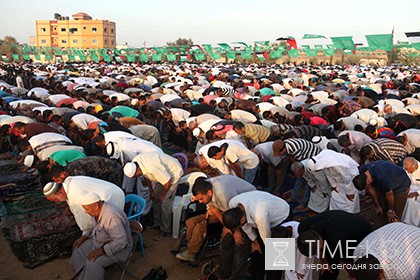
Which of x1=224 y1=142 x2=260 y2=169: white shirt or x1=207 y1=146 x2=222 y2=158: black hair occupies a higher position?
x1=207 y1=146 x2=222 y2=158: black hair

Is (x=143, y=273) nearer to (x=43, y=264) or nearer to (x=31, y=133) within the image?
(x=43, y=264)

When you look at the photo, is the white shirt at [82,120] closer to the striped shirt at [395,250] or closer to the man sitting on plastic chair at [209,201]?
the man sitting on plastic chair at [209,201]

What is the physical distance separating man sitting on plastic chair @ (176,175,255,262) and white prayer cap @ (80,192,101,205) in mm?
898

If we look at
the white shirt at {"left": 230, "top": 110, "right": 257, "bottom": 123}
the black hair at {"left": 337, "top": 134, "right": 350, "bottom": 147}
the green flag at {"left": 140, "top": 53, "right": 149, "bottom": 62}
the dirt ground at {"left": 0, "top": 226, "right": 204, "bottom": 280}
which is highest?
the green flag at {"left": 140, "top": 53, "right": 149, "bottom": 62}

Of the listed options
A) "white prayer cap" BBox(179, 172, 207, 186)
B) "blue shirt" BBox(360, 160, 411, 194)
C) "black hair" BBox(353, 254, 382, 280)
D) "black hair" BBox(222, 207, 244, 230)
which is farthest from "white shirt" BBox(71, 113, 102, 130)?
"black hair" BBox(353, 254, 382, 280)

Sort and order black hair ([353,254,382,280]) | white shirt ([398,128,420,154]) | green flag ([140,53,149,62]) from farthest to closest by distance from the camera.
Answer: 1. green flag ([140,53,149,62])
2. white shirt ([398,128,420,154])
3. black hair ([353,254,382,280])

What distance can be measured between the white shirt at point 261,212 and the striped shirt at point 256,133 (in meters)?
2.81

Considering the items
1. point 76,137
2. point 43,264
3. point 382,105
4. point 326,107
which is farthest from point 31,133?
point 382,105

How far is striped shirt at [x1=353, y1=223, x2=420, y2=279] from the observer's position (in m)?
2.33

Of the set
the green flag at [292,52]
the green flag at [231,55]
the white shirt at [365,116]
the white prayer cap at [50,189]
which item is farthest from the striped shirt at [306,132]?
the green flag at [231,55]

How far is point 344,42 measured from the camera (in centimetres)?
2541

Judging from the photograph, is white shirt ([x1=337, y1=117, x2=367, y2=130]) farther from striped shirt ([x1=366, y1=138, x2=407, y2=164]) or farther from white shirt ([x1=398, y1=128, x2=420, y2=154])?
striped shirt ([x1=366, y1=138, x2=407, y2=164])

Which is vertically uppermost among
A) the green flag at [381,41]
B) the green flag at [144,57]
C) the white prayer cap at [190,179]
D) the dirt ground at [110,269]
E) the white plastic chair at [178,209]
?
the green flag at [381,41]

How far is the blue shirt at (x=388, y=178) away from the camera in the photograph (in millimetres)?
3918
